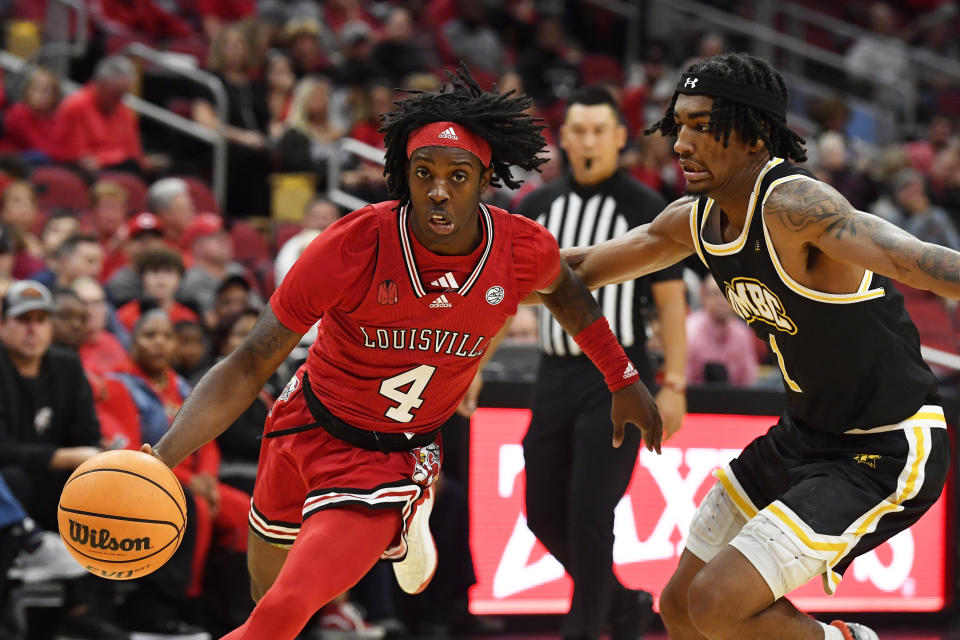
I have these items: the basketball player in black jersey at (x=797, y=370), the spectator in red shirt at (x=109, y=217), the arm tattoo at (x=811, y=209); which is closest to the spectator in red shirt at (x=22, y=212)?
the spectator in red shirt at (x=109, y=217)

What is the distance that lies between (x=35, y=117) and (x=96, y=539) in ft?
24.2

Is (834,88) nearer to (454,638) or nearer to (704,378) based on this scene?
(704,378)

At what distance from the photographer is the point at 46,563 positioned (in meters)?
6.23

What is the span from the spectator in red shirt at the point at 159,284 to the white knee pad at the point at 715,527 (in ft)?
14.7

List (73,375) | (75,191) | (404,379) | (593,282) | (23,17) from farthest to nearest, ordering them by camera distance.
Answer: (23,17), (75,191), (73,375), (593,282), (404,379)

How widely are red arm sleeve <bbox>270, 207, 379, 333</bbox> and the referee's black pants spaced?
1.82 metres

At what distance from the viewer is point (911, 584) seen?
25.4 ft

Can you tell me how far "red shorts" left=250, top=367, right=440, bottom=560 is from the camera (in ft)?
13.5

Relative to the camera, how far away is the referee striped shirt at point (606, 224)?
5.73m

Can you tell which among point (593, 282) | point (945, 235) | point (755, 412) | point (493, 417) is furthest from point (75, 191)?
point (945, 235)

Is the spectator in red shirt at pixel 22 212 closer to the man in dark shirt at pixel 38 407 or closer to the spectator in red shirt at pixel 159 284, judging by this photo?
the spectator in red shirt at pixel 159 284

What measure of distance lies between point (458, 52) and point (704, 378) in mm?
7375

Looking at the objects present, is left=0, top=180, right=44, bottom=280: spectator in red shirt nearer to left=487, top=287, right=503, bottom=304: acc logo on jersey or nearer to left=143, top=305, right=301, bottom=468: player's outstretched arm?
left=143, top=305, right=301, bottom=468: player's outstretched arm

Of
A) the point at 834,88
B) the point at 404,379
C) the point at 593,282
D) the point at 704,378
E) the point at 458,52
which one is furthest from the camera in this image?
the point at 834,88
